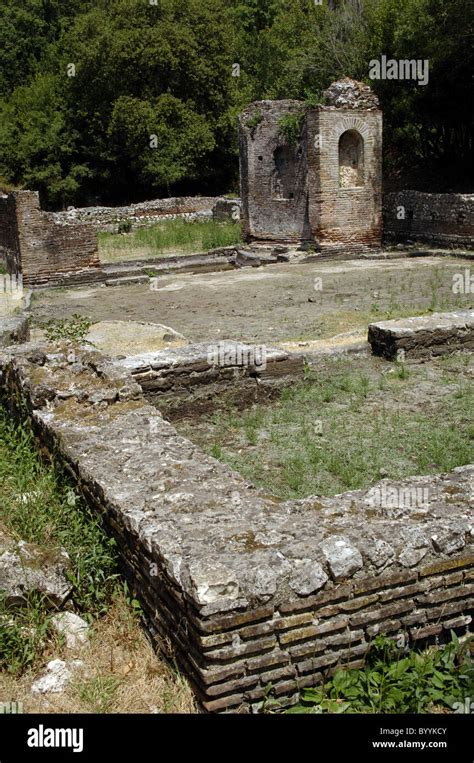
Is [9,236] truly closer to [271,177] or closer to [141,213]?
[271,177]

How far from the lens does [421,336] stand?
352 inches

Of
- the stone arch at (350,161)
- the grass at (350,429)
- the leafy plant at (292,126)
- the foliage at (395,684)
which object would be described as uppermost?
the leafy plant at (292,126)

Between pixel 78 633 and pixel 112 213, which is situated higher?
pixel 112 213

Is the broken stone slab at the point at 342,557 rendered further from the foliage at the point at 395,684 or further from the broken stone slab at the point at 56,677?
the broken stone slab at the point at 56,677

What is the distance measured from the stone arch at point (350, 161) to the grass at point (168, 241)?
12.8ft

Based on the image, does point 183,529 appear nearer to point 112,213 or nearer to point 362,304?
point 362,304

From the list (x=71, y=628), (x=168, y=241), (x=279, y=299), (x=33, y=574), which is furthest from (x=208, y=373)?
(x=168, y=241)

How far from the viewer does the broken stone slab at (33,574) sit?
12.0ft

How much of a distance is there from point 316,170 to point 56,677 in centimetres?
1845

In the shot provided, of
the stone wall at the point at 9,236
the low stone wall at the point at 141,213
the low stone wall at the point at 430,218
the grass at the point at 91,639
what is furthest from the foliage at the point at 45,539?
the low stone wall at the point at 141,213

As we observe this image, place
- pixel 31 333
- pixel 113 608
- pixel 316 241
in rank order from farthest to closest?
1. pixel 316 241
2. pixel 31 333
3. pixel 113 608

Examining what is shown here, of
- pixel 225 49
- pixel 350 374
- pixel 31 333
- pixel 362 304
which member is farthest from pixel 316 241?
pixel 225 49

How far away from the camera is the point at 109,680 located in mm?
3264

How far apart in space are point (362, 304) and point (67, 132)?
29.1 m
